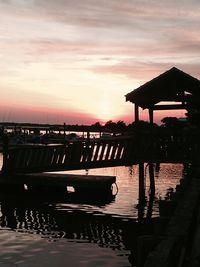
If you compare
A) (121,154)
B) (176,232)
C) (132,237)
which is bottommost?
(132,237)

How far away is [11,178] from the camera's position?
75.9ft

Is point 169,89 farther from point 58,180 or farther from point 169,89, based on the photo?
point 58,180

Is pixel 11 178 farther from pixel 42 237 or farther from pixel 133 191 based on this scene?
pixel 42 237

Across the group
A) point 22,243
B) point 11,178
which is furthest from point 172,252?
point 11,178

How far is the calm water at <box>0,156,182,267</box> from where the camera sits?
11922 millimetres

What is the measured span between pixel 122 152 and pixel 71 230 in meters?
6.74

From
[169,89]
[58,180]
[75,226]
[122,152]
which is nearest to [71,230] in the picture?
[75,226]

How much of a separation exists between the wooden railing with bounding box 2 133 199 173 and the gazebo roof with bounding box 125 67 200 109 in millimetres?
1993

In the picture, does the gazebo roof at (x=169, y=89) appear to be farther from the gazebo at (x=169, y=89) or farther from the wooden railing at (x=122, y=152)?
the wooden railing at (x=122, y=152)

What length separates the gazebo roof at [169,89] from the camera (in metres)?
21.3

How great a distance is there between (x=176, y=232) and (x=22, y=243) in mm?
6261

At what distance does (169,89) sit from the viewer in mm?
21953

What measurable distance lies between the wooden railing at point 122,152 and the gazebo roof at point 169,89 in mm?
1993

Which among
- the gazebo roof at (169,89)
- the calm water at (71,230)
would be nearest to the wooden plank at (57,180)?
the calm water at (71,230)
